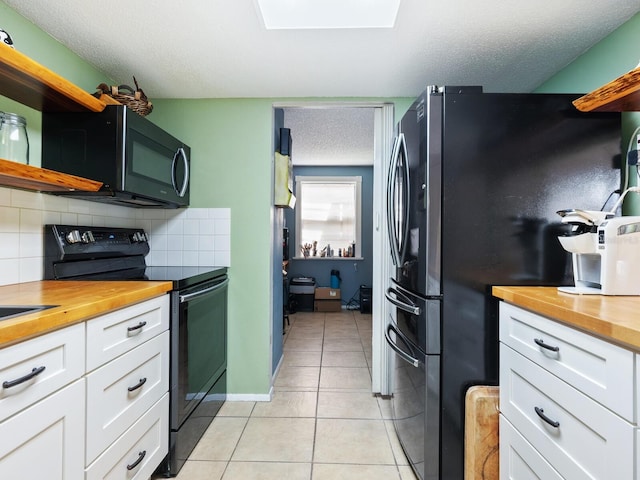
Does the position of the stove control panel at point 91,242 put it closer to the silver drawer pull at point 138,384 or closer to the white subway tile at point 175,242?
the white subway tile at point 175,242

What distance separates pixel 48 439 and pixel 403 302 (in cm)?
145

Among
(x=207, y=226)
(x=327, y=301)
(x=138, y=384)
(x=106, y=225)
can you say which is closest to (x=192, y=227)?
(x=207, y=226)

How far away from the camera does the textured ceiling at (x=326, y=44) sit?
146cm

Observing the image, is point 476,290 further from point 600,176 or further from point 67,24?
point 67,24

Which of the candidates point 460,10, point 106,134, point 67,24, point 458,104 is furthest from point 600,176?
point 67,24

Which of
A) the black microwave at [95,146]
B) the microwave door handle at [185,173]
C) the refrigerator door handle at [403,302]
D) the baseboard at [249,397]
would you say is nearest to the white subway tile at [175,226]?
the microwave door handle at [185,173]

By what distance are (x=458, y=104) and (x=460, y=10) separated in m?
0.43

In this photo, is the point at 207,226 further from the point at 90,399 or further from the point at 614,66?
the point at 614,66

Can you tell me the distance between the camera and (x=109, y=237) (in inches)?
77.6

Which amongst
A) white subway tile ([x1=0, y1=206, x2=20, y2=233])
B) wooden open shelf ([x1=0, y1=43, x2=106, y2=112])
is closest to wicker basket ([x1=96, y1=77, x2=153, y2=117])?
wooden open shelf ([x1=0, y1=43, x2=106, y2=112])

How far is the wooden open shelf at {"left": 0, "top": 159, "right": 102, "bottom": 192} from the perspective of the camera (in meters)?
1.14

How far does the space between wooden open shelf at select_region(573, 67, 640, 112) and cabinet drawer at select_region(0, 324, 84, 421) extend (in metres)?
2.03

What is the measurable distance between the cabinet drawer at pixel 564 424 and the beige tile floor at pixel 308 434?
76cm

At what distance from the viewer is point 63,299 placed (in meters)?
1.12
